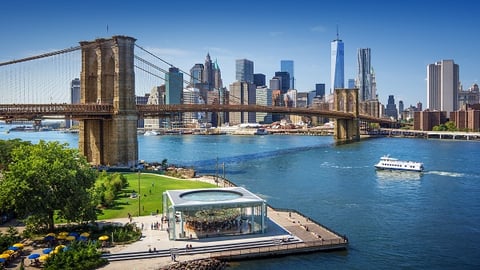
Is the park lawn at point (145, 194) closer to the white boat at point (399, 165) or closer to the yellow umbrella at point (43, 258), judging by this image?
the yellow umbrella at point (43, 258)

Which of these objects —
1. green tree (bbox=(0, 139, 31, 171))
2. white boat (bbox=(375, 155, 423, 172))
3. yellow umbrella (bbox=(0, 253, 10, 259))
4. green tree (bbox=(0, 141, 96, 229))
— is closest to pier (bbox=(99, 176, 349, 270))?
green tree (bbox=(0, 141, 96, 229))

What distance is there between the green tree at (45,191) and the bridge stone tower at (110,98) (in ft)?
104

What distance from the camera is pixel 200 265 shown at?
26453mm

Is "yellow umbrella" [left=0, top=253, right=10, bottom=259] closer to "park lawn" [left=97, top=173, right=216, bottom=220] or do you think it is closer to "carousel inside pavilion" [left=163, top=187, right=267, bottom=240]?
"carousel inside pavilion" [left=163, top=187, right=267, bottom=240]

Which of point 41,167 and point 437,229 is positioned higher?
point 41,167

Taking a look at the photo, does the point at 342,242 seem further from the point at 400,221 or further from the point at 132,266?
the point at 132,266

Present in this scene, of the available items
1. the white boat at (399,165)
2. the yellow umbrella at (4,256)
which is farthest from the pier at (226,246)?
the white boat at (399,165)

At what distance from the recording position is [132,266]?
26.5 meters

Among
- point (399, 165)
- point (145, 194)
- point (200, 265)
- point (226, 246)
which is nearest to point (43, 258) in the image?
point (200, 265)

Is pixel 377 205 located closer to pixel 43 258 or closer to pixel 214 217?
pixel 214 217

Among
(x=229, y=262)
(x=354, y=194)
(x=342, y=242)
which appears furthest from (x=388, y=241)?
(x=354, y=194)

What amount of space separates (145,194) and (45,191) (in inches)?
597

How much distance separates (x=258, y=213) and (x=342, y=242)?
571cm

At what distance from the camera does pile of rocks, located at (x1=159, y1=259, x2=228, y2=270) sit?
85.6ft
